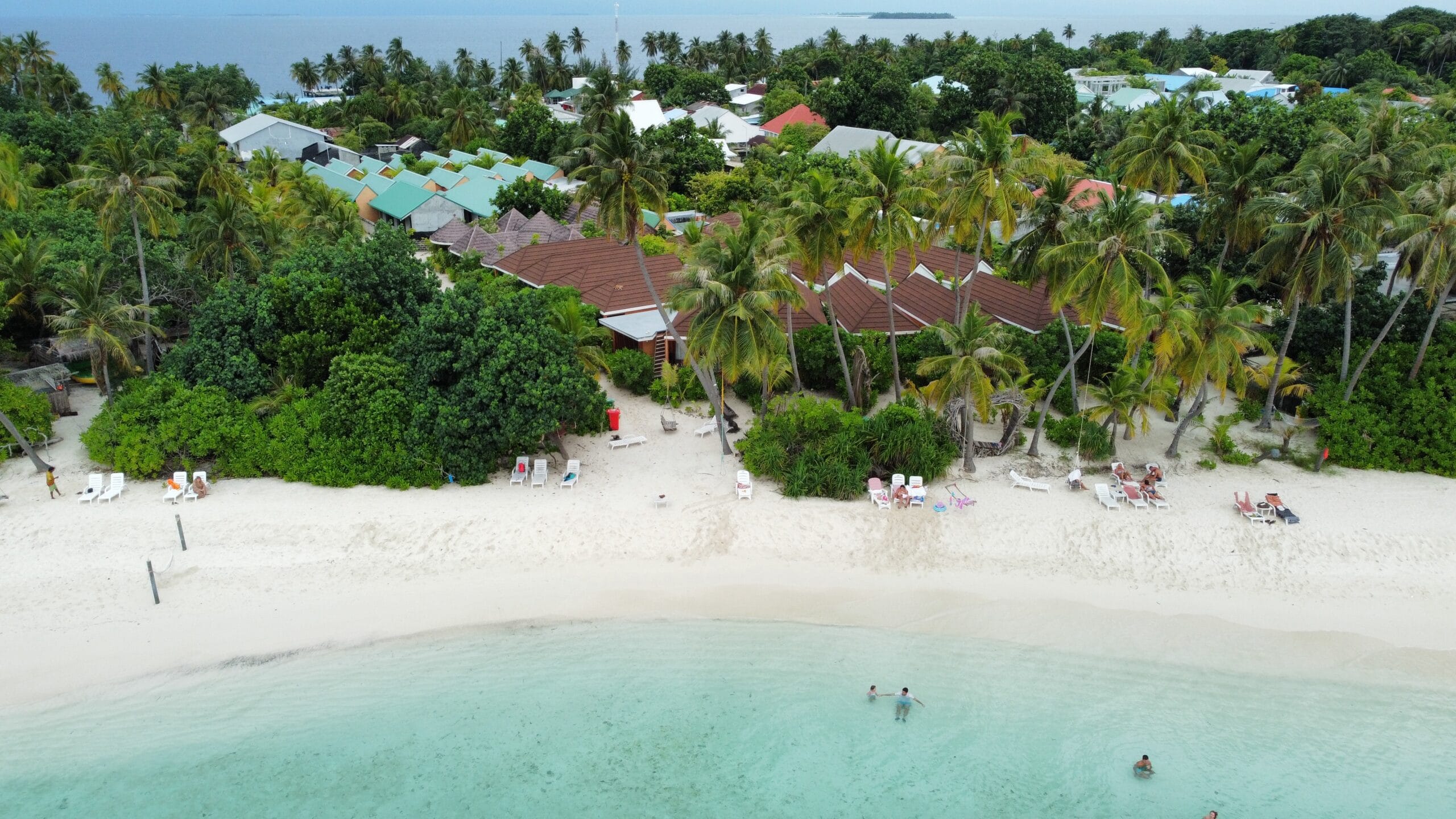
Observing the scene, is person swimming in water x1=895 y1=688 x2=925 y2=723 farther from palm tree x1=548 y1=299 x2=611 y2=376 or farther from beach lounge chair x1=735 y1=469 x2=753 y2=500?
palm tree x1=548 y1=299 x2=611 y2=376

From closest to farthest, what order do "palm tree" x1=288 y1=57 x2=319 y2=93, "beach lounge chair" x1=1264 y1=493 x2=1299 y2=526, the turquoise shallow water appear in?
the turquoise shallow water
"beach lounge chair" x1=1264 y1=493 x2=1299 y2=526
"palm tree" x1=288 y1=57 x2=319 y2=93

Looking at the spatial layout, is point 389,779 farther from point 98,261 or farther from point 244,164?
point 244,164

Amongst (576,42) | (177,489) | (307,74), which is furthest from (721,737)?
(307,74)

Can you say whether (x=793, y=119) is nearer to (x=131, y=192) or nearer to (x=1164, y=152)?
(x=1164, y=152)

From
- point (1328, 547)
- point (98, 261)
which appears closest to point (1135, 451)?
point (1328, 547)

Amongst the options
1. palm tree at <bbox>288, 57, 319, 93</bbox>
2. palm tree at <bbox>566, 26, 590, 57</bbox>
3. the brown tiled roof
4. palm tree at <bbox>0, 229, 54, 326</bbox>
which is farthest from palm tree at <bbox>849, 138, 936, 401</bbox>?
palm tree at <bbox>288, 57, 319, 93</bbox>

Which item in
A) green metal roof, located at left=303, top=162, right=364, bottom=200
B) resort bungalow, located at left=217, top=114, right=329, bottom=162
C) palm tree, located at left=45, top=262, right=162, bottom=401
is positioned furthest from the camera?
resort bungalow, located at left=217, top=114, right=329, bottom=162
